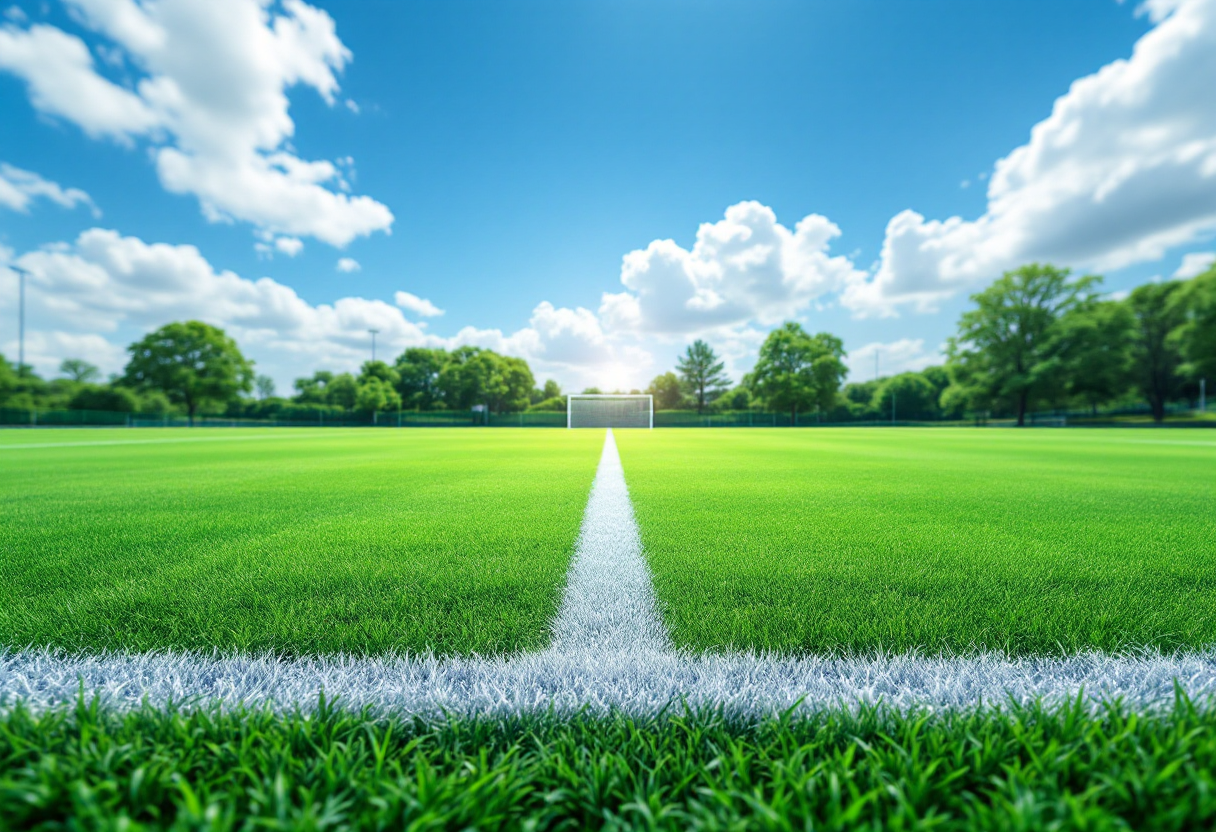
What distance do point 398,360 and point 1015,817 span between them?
222 ft

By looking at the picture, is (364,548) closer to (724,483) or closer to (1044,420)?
(724,483)

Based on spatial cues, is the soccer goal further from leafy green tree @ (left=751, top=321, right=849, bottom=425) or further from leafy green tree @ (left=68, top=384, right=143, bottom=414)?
leafy green tree @ (left=68, top=384, right=143, bottom=414)

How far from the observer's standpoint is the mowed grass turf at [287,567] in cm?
159

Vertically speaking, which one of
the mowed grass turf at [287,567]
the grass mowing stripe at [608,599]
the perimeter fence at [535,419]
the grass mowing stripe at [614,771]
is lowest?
the perimeter fence at [535,419]

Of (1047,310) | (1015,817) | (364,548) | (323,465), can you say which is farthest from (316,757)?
(1047,310)

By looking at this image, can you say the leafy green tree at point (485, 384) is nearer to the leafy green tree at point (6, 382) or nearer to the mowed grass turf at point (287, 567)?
the leafy green tree at point (6, 382)

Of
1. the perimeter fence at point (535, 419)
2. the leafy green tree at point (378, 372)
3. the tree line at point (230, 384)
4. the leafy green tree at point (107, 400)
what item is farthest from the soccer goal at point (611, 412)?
the leafy green tree at point (107, 400)

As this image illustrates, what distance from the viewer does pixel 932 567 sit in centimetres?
224

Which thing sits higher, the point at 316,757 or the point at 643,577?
the point at 316,757

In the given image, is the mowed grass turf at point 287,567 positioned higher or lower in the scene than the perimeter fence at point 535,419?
higher

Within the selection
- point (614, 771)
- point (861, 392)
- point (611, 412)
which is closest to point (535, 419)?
point (611, 412)

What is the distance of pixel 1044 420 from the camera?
43.9m

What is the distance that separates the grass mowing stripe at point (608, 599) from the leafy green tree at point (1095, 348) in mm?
44306

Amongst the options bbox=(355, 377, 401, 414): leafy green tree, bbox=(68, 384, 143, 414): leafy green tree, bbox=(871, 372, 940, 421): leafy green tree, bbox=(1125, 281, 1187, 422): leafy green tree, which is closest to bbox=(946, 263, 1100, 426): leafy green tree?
bbox=(1125, 281, 1187, 422): leafy green tree
